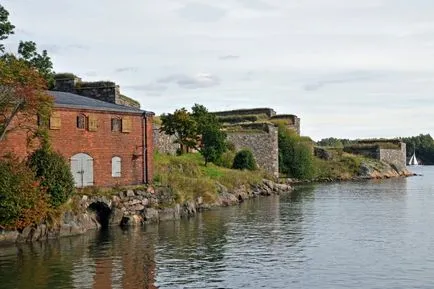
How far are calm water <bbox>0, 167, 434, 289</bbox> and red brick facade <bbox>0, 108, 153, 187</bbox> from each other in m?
4.45

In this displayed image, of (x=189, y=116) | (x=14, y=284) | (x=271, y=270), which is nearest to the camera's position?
(x=14, y=284)

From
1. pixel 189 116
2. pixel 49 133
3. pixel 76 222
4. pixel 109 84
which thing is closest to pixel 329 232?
pixel 76 222

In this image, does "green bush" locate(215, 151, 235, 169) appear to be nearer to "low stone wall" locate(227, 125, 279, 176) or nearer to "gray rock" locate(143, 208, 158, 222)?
"low stone wall" locate(227, 125, 279, 176)

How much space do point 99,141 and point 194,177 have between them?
12588 mm

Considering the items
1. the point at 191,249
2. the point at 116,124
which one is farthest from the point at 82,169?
the point at 191,249

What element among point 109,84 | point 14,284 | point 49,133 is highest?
point 109,84

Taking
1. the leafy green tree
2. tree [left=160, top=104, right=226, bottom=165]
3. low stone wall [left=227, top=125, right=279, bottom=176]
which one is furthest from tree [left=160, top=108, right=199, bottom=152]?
low stone wall [left=227, top=125, right=279, bottom=176]

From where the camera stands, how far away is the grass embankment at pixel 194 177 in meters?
41.3

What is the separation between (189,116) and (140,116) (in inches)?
654

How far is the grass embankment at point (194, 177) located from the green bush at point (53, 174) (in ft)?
29.6

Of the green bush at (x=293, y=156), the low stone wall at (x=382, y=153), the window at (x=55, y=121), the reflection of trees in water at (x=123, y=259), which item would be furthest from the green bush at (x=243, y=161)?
the low stone wall at (x=382, y=153)

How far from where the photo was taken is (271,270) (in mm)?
22797

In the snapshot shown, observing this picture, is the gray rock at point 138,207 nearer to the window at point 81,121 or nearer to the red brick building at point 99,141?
the red brick building at point 99,141

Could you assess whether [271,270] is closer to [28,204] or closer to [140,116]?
[28,204]
